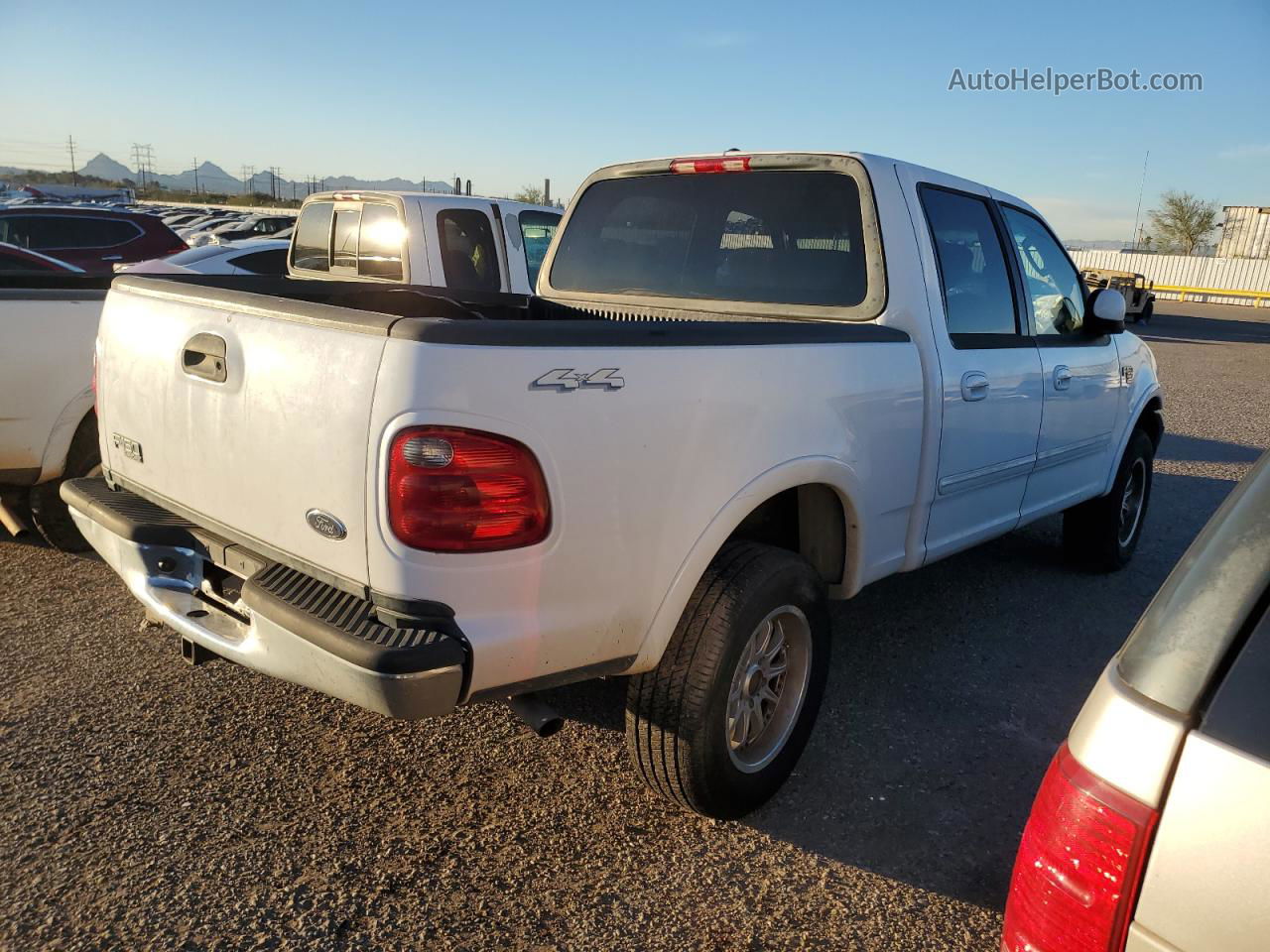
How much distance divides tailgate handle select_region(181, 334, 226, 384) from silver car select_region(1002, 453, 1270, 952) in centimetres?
214

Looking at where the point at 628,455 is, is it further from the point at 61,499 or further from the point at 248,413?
the point at 61,499

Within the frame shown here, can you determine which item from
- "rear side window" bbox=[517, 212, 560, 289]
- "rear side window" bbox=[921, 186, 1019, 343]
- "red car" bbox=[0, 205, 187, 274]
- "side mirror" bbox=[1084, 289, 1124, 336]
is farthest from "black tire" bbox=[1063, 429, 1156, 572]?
"red car" bbox=[0, 205, 187, 274]

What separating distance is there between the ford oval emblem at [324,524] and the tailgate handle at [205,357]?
506 mm

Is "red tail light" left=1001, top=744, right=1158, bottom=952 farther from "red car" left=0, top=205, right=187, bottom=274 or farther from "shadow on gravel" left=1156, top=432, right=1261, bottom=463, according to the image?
"red car" left=0, top=205, right=187, bottom=274

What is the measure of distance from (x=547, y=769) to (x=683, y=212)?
2.27m

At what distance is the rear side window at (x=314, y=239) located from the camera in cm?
858

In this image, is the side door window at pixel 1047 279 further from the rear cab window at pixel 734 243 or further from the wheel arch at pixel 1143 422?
the rear cab window at pixel 734 243

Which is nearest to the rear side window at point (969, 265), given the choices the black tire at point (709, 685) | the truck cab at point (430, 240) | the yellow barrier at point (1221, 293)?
the black tire at point (709, 685)

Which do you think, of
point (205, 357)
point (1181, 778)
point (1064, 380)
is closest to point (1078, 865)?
point (1181, 778)

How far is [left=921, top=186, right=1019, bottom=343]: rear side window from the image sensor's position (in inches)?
145

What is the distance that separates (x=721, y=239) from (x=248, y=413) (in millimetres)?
2145

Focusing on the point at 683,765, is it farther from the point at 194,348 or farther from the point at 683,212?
the point at 683,212

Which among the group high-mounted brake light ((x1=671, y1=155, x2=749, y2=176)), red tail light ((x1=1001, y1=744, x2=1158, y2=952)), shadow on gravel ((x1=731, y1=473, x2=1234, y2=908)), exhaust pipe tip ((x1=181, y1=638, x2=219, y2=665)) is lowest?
shadow on gravel ((x1=731, y1=473, x2=1234, y2=908))

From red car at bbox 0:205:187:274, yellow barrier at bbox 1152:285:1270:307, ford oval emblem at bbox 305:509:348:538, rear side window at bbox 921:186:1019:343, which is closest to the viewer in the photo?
ford oval emblem at bbox 305:509:348:538
